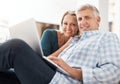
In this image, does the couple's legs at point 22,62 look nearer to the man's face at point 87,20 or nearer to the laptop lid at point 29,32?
the laptop lid at point 29,32

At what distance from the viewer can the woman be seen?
187 centimetres

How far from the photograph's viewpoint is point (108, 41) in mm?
1315

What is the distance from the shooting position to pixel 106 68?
119 cm

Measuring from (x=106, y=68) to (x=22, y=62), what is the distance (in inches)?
17.1

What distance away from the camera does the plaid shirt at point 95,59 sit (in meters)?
1.18

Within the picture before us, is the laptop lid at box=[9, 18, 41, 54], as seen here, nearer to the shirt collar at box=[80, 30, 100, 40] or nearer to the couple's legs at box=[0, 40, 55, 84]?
the couple's legs at box=[0, 40, 55, 84]

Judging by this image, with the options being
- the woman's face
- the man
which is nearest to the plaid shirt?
the man

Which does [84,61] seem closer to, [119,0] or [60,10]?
[119,0]

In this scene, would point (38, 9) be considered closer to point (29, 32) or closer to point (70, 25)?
point (70, 25)

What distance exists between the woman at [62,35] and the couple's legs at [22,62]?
0.74 m

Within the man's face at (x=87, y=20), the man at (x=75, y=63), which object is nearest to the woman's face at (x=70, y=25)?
the man's face at (x=87, y=20)

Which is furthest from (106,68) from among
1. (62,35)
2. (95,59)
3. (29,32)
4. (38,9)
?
(38,9)

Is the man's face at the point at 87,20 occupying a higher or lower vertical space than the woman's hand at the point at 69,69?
higher

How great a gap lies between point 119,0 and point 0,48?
1.98m
